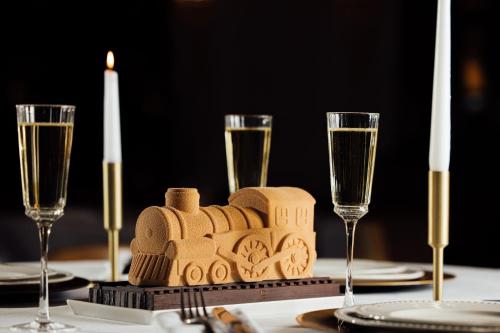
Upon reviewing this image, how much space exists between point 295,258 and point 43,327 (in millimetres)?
475

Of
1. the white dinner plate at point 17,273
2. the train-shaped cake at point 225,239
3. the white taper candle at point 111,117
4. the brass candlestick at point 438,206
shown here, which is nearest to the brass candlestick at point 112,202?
the white taper candle at point 111,117

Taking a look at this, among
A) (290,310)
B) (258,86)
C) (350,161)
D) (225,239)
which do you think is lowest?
(290,310)

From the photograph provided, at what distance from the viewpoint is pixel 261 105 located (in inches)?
279

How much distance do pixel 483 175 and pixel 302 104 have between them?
139cm

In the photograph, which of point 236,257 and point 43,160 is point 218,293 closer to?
point 236,257

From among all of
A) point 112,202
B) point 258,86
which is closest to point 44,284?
point 112,202

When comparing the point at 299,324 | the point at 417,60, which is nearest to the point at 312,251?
the point at 299,324

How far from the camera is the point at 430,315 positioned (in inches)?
54.3

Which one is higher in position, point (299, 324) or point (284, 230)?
point (284, 230)

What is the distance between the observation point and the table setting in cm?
146

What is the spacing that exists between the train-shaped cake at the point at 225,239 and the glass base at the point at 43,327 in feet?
0.53

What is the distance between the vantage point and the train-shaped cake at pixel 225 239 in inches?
62.6

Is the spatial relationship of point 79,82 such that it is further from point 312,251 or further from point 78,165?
point 312,251

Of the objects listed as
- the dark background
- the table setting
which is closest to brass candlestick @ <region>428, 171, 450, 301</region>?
the table setting
